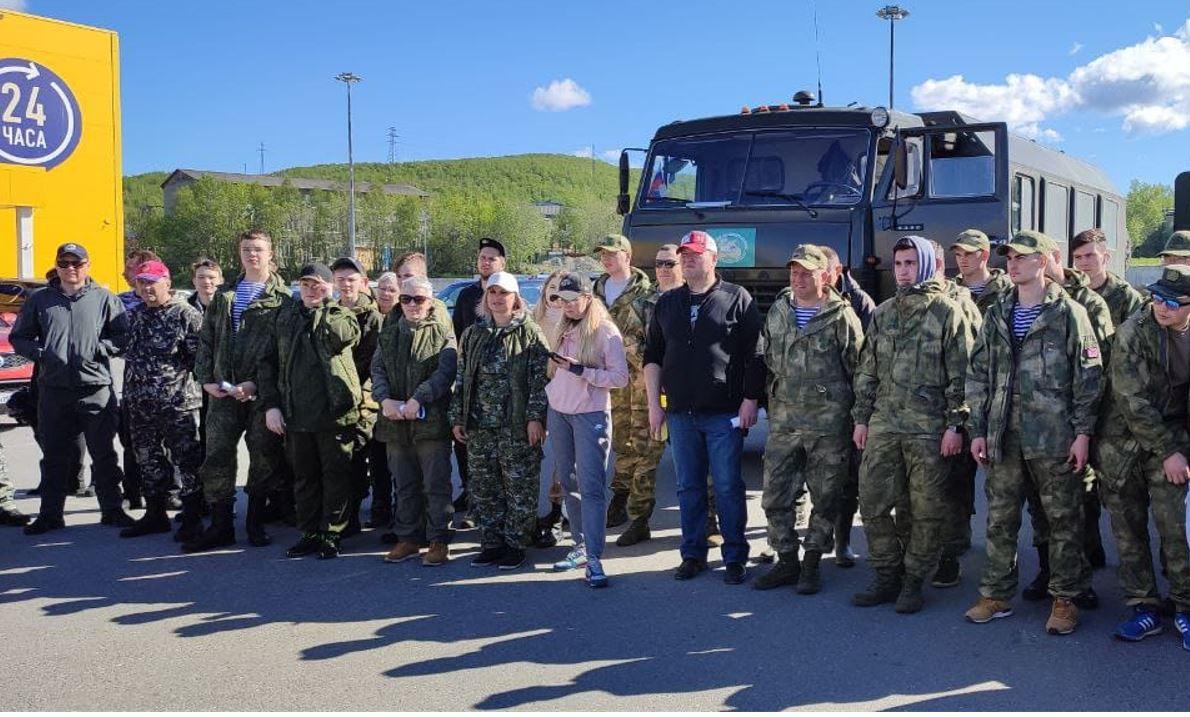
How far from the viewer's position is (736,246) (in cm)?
845

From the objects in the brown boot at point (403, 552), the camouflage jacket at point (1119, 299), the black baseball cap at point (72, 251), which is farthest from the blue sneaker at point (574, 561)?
the black baseball cap at point (72, 251)

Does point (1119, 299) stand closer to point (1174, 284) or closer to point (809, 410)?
point (1174, 284)

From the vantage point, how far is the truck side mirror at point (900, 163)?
26.2ft

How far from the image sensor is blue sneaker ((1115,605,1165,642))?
455cm

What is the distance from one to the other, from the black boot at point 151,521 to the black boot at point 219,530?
0.45m

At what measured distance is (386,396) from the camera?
6160 millimetres

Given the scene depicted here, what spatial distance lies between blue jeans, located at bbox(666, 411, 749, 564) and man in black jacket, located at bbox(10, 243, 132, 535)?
388cm

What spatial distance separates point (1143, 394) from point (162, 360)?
5.71m

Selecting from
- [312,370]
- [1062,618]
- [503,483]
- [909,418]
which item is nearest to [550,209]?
[312,370]

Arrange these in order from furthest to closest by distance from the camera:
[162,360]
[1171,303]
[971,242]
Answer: [162,360] < [971,242] < [1171,303]

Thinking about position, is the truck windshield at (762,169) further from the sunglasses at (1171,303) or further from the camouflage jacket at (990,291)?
the sunglasses at (1171,303)

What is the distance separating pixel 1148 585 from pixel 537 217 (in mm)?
125003

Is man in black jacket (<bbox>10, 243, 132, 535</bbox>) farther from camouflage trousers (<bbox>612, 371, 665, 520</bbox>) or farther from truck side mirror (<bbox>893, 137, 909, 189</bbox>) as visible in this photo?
truck side mirror (<bbox>893, 137, 909, 189</bbox>)

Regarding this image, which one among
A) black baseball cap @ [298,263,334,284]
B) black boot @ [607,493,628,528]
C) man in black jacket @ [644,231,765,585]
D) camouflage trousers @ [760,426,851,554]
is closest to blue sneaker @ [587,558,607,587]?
man in black jacket @ [644,231,765,585]
